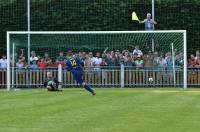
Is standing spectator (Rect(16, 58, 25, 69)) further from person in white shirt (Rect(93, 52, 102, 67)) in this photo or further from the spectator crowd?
person in white shirt (Rect(93, 52, 102, 67))

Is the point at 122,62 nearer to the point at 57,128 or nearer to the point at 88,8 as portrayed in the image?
the point at 88,8

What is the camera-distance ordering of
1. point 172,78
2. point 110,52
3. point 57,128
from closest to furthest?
point 57,128 → point 172,78 → point 110,52

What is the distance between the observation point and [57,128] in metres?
13.3

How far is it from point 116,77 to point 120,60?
1.08 metres

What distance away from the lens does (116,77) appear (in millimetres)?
36781

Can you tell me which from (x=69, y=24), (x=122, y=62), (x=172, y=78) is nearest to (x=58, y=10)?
(x=69, y=24)

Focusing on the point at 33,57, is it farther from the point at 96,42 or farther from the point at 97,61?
the point at 96,42

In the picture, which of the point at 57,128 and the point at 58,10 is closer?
the point at 57,128

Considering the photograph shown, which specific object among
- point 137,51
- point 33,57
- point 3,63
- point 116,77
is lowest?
point 116,77

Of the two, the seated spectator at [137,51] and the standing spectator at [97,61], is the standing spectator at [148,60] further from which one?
the standing spectator at [97,61]

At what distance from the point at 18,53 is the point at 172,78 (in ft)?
32.2

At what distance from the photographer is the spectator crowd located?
37.0m

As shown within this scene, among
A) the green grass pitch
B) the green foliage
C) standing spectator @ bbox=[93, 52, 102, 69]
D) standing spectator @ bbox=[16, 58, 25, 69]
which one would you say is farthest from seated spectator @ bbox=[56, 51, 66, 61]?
the green grass pitch

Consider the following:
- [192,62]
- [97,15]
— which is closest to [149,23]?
[192,62]
